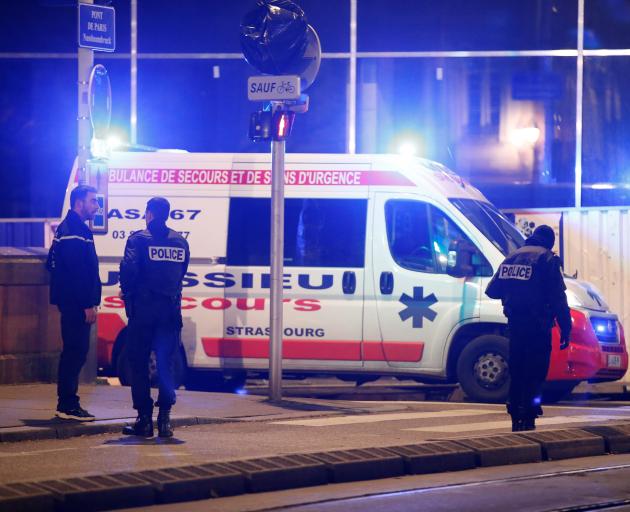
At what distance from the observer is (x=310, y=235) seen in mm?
14773

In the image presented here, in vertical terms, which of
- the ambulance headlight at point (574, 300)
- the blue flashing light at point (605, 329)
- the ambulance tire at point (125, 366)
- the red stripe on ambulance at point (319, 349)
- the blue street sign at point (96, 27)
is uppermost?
the blue street sign at point (96, 27)

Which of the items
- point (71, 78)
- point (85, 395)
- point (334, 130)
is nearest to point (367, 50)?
point (334, 130)

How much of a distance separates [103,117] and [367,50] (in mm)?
7428

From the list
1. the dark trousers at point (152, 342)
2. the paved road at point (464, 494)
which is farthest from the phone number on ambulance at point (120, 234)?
the paved road at point (464, 494)

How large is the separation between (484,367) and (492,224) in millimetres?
1465

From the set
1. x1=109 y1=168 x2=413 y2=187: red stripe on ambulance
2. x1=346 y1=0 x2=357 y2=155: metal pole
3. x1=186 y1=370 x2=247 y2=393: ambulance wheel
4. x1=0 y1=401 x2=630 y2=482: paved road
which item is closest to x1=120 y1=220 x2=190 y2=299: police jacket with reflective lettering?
x1=0 y1=401 x2=630 y2=482: paved road

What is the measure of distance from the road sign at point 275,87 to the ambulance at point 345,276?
191cm

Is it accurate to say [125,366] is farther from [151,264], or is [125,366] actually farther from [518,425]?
[518,425]

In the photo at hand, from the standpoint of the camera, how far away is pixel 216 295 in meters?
14.9

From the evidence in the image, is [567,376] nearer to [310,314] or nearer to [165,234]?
[310,314]

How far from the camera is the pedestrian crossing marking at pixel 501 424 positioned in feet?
37.6

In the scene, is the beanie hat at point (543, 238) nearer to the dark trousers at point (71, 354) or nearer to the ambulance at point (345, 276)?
the ambulance at point (345, 276)

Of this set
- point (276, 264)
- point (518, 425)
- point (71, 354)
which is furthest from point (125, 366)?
point (518, 425)

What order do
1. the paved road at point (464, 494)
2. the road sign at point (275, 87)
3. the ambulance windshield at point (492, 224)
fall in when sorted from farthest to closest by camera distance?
the ambulance windshield at point (492, 224)
the road sign at point (275, 87)
the paved road at point (464, 494)
